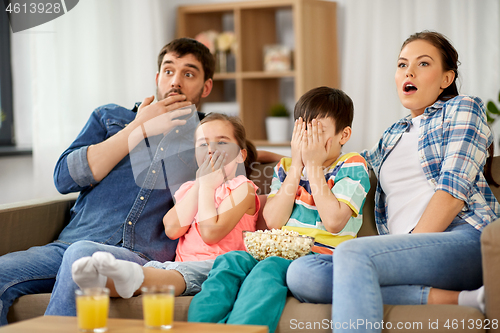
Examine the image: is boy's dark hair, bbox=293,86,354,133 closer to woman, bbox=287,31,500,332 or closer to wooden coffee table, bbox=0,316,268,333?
woman, bbox=287,31,500,332

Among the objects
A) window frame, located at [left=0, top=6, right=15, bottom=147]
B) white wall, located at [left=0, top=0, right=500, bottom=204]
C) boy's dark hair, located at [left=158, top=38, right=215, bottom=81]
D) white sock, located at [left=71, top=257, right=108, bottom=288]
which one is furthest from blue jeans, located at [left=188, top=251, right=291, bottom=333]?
window frame, located at [left=0, top=6, right=15, bottom=147]

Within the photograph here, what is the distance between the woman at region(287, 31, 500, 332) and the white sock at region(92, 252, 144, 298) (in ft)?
1.24

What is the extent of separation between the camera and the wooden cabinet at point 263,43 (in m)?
3.07

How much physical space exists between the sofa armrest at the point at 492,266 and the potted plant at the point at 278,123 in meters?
2.18

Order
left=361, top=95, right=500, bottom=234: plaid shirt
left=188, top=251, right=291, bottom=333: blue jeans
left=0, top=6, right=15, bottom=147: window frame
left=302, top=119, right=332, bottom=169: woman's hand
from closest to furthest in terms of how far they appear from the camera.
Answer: left=188, top=251, right=291, bottom=333: blue jeans → left=361, top=95, right=500, bottom=234: plaid shirt → left=302, top=119, right=332, bottom=169: woman's hand → left=0, top=6, right=15, bottom=147: window frame

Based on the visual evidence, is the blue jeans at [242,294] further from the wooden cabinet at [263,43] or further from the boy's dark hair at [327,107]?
the wooden cabinet at [263,43]

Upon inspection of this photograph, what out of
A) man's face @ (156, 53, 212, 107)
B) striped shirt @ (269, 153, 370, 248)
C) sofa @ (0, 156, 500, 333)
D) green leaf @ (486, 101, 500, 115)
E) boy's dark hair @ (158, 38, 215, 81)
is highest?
boy's dark hair @ (158, 38, 215, 81)

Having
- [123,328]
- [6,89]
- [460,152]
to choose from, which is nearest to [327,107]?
[460,152]

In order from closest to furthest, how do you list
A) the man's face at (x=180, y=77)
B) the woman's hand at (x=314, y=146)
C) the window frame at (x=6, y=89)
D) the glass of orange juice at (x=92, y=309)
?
1. the glass of orange juice at (x=92, y=309)
2. the woman's hand at (x=314, y=146)
3. the man's face at (x=180, y=77)
4. the window frame at (x=6, y=89)

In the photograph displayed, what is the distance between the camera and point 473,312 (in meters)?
1.14

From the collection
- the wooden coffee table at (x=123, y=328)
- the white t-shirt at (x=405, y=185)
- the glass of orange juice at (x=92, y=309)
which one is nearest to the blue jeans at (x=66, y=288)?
the wooden coffee table at (x=123, y=328)

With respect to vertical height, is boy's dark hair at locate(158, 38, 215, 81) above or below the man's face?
above

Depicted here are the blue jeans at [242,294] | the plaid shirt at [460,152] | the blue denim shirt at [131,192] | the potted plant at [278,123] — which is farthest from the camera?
the potted plant at [278,123]

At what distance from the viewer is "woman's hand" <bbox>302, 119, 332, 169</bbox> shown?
1.47m
